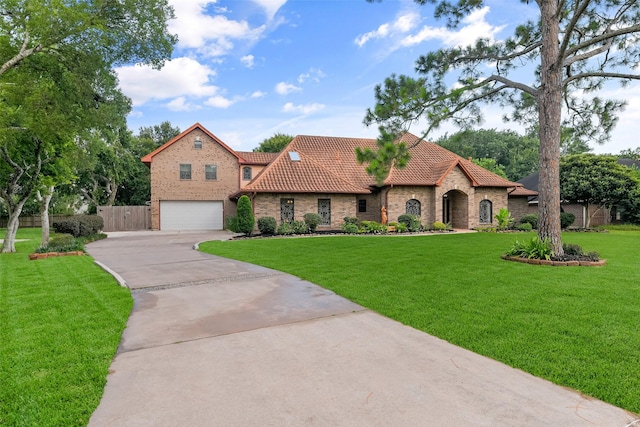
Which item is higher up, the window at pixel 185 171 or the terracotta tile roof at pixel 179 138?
the terracotta tile roof at pixel 179 138

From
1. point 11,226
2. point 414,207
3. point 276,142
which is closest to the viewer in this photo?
point 11,226

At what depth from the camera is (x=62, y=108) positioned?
9.63m

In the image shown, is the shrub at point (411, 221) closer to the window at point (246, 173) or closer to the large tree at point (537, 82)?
the large tree at point (537, 82)

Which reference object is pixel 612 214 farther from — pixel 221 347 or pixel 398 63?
pixel 221 347

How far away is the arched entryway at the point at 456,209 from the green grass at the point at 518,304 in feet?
40.4

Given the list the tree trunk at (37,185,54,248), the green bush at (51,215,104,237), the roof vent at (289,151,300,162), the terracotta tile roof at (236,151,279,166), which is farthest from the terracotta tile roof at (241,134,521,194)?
the tree trunk at (37,185,54,248)

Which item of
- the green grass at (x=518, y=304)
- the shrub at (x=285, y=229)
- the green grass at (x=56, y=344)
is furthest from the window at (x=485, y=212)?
the green grass at (x=56, y=344)

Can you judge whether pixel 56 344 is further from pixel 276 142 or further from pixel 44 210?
pixel 276 142

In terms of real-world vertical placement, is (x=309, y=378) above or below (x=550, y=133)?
below

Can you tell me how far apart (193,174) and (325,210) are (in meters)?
10.5

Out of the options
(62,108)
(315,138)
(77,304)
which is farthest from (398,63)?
(315,138)

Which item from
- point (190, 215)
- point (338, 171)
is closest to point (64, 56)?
point (338, 171)

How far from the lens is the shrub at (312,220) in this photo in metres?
19.7

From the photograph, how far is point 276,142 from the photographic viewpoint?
43.5 meters
